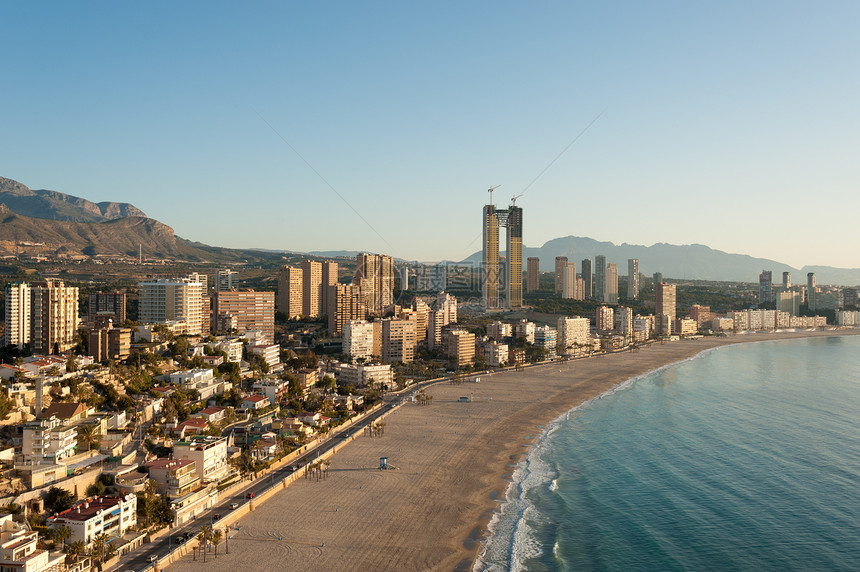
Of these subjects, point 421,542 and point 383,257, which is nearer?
point 421,542

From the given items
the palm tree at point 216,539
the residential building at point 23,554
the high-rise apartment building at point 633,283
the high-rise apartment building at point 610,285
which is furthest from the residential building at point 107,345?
the high-rise apartment building at point 633,283

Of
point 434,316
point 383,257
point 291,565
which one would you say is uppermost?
point 383,257

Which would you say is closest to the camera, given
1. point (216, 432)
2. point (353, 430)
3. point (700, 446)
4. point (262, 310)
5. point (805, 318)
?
point (216, 432)

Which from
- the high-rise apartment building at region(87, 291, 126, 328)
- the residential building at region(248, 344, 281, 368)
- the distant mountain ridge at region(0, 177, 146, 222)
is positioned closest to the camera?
the residential building at region(248, 344, 281, 368)

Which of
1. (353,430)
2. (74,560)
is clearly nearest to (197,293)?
(353,430)

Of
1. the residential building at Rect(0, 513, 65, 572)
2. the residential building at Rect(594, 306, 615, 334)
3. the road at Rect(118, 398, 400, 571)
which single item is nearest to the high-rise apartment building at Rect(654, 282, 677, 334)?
the residential building at Rect(594, 306, 615, 334)

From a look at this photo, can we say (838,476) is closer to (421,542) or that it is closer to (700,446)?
(700,446)

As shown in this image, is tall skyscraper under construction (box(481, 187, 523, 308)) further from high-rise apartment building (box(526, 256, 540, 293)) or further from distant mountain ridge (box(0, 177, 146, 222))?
distant mountain ridge (box(0, 177, 146, 222))
